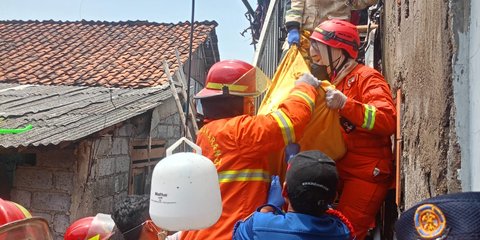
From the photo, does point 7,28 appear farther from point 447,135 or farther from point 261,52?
point 447,135

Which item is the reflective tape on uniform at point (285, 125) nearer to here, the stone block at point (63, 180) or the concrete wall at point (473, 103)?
the concrete wall at point (473, 103)

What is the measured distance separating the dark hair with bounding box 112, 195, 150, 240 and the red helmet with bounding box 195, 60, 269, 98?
829 millimetres

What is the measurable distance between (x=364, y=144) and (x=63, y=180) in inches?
173

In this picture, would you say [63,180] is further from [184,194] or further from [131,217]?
[184,194]

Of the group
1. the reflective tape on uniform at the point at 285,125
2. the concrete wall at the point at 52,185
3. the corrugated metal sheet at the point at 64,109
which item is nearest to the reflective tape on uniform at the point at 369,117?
the reflective tape on uniform at the point at 285,125

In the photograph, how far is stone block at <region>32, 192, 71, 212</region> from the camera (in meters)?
5.94

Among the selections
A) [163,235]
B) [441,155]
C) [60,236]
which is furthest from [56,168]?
[441,155]

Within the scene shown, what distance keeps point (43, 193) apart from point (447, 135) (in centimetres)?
551

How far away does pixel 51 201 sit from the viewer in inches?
236

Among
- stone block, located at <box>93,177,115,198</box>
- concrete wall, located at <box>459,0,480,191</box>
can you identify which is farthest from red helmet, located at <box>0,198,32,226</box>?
→ stone block, located at <box>93,177,115,198</box>

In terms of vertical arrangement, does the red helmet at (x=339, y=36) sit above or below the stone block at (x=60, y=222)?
above

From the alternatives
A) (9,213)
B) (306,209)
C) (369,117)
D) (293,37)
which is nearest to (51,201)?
(9,213)

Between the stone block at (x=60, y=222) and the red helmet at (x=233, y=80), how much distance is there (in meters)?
4.11

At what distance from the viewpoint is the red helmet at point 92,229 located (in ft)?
11.0
